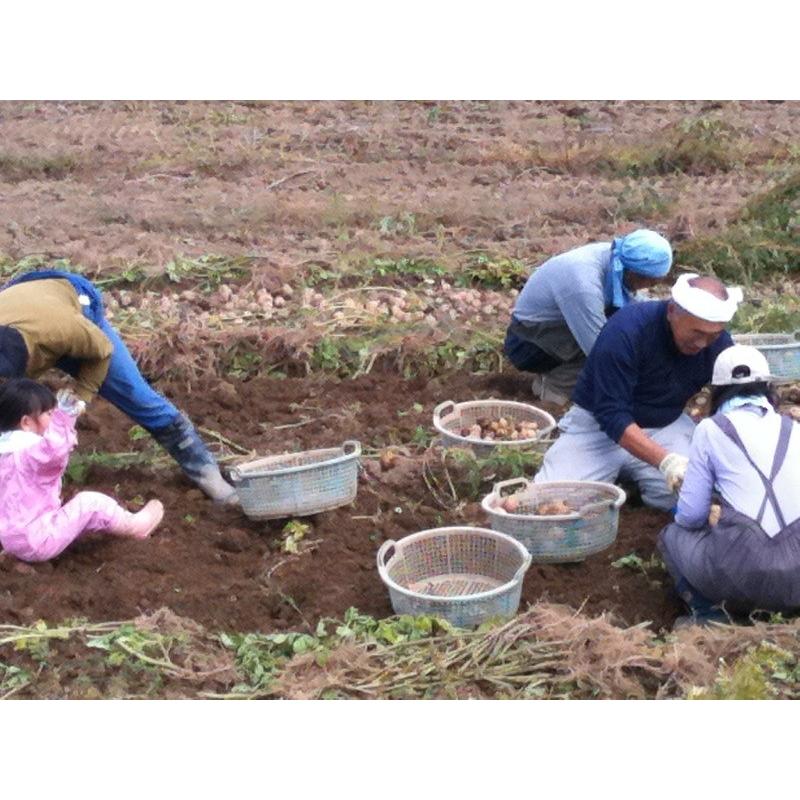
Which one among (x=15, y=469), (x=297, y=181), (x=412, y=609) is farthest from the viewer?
(x=297, y=181)

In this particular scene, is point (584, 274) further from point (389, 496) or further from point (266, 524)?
point (266, 524)

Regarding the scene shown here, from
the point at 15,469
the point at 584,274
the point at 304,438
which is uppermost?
the point at 584,274

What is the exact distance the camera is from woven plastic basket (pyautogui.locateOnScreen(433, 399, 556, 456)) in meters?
5.63

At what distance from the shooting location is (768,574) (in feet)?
13.2

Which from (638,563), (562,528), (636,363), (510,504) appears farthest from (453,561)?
(636,363)

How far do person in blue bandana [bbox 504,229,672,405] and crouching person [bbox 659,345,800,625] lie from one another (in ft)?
4.52

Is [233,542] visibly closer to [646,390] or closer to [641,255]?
[646,390]

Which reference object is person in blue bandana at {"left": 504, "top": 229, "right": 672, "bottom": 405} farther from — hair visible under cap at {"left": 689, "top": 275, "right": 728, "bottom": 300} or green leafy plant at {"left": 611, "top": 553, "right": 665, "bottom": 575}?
green leafy plant at {"left": 611, "top": 553, "right": 665, "bottom": 575}

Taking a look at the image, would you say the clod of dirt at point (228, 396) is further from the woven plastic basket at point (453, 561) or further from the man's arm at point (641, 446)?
the man's arm at point (641, 446)

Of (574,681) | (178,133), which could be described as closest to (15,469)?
(574,681)

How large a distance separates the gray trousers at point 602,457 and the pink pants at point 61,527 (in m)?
1.71

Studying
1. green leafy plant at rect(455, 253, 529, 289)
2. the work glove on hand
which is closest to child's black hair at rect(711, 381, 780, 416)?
the work glove on hand

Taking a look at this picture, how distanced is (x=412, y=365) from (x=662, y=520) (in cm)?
221

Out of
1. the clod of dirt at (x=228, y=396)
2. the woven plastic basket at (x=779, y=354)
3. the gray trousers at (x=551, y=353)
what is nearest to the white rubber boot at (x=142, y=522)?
the clod of dirt at (x=228, y=396)
